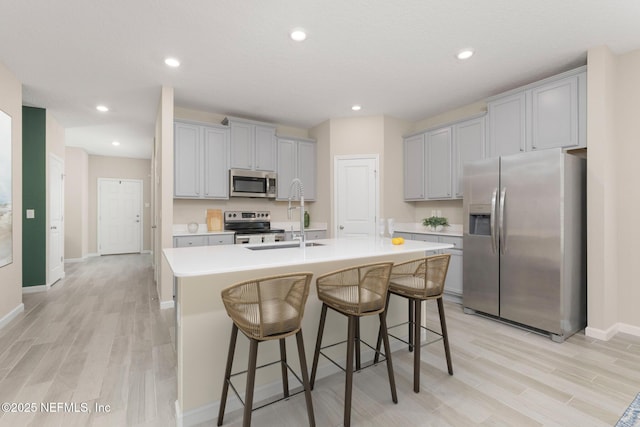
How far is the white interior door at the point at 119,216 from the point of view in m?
8.14

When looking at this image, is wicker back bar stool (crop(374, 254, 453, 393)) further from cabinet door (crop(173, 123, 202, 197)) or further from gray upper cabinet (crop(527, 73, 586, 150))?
cabinet door (crop(173, 123, 202, 197))

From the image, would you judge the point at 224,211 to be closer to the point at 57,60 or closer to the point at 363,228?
the point at 363,228

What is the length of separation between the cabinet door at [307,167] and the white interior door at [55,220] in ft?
13.0

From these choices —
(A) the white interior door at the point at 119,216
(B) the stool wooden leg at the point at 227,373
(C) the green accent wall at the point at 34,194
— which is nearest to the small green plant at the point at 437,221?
(B) the stool wooden leg at the point at 227,373

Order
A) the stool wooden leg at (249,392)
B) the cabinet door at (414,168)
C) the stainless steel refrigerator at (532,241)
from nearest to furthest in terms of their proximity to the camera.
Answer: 1. the stool wooden leg at (249,392)
2. the stainless steel refrigerator at (532,241)
3. the cabinet door at (414,168)

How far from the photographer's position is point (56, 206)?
17.8ft

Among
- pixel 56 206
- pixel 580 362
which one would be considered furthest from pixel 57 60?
pixel 580 362

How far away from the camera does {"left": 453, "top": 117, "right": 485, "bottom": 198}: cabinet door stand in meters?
4.08

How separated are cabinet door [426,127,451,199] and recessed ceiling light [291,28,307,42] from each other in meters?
2.69

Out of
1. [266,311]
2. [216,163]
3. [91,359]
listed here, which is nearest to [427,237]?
[216,163]

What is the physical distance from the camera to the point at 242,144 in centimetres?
479

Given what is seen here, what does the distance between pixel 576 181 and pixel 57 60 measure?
5309mm

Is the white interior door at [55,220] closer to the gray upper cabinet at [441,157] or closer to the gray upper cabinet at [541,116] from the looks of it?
the gray upper cabinet at [441,157]

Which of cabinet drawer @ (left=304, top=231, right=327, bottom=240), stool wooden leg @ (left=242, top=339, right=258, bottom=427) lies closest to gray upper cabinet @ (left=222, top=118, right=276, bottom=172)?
cabinet drawer @ (left=304, top=231, right=327, bottom=240)
